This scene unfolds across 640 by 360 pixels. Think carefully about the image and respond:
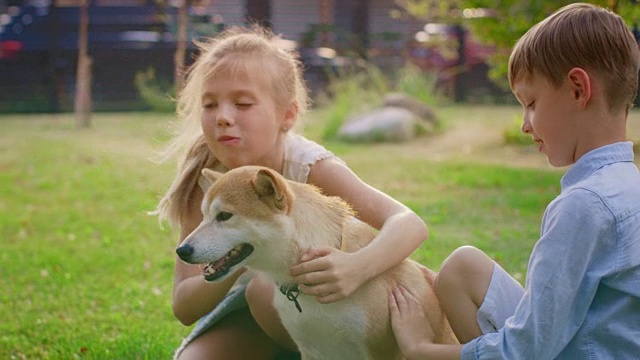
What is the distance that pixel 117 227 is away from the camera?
7391 millimetres

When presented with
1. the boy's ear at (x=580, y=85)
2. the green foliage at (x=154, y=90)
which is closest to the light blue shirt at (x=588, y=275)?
the boy's ear at (x=580, y=85)

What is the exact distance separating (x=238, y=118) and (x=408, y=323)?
1012 mm

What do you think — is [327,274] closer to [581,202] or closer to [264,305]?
[264,305]

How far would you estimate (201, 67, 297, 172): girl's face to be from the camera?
322cm

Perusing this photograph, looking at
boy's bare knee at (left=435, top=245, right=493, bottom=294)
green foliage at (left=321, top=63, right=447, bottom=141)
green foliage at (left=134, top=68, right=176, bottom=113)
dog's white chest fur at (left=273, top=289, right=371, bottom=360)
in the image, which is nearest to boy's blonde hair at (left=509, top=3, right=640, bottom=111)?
boy's bare knee at (left=435, top=245, right=493, bottom=294)

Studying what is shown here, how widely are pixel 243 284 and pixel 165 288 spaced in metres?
2.10

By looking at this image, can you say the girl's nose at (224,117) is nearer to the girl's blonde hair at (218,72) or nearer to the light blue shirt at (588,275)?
the girl's blonde hair at (218,72)

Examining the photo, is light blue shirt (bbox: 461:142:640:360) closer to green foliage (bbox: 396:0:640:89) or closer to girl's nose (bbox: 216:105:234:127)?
girl's nose (bbox: 216:105:234:127)

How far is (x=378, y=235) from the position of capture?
9.77 ft

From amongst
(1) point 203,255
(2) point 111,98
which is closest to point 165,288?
(1) point 203,255

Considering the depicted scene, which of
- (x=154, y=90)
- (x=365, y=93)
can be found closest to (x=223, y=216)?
(x=365, y=93)

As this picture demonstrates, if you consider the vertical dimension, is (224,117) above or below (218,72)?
below

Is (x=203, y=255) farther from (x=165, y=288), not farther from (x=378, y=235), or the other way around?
(x=165, y=288)

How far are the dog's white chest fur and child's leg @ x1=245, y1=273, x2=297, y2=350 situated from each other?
8.0 inches
